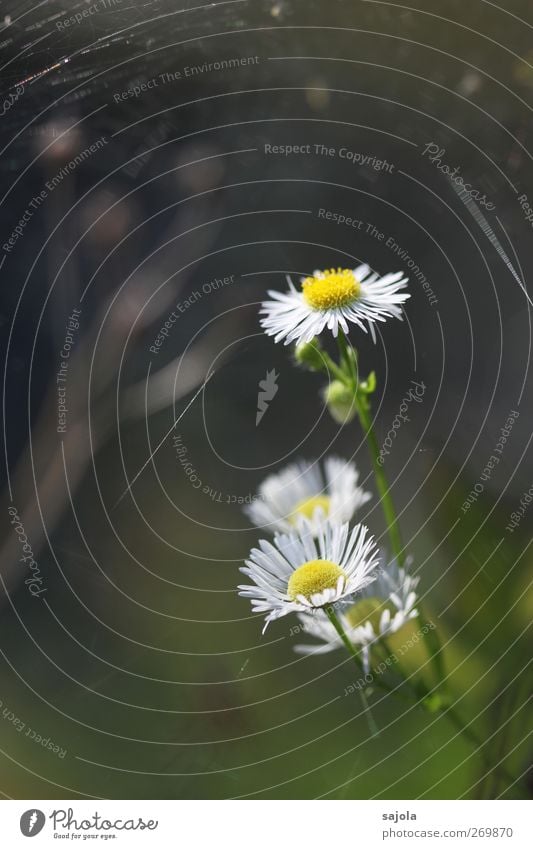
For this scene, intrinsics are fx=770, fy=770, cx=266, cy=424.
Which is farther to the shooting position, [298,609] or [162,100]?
[162,100]

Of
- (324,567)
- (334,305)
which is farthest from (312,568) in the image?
(334,305)

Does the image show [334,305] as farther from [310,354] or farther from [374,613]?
[374,613]

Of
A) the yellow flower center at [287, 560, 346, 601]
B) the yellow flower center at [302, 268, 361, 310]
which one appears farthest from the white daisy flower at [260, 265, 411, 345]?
the yellow flower center at [287, 560, 346, 601]

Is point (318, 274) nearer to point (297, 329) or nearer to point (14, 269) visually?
point (297, 329)

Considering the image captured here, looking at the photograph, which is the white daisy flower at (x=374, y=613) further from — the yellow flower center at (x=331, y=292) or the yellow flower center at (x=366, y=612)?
the yellow flower center at (x=331, y=292)

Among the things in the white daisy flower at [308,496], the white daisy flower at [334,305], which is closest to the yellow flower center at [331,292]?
the white daisy flower at [334,305]
